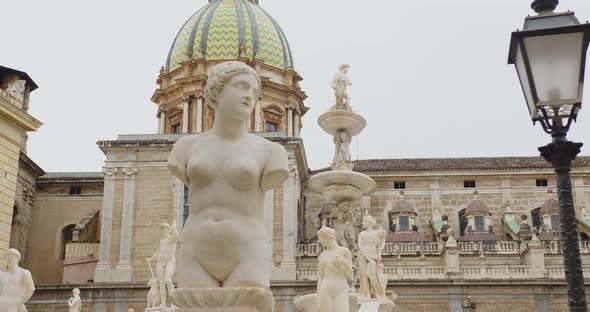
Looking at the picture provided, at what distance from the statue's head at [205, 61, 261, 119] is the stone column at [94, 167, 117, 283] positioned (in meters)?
28.6

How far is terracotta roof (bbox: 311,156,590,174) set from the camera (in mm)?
40062

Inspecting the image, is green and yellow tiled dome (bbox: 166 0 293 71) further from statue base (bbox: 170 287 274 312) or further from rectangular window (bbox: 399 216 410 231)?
statue base (bbox: 170 287 274 312)

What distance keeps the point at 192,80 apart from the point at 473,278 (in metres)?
17.2

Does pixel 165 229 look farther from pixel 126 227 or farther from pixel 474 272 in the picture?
pixel 474 272

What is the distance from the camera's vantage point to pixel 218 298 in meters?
4.37

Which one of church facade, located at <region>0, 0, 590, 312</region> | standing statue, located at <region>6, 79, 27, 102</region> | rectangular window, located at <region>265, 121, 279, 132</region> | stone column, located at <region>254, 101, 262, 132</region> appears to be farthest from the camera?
rectangular window, located at <region>265, 121, 279, 132</region>

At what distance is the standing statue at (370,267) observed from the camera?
13.8 m

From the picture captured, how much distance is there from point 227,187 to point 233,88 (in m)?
0.65

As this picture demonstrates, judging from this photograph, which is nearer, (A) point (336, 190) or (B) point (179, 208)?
(A) point (336, 190)

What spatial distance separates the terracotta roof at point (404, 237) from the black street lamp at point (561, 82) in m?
30.4

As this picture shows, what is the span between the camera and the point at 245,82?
15.6ft

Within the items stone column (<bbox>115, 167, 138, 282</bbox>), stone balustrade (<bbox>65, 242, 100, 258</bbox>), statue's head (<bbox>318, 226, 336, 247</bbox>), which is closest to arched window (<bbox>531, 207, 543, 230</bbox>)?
stone column (<bbox>115, 167, 138, 282</bbox>)

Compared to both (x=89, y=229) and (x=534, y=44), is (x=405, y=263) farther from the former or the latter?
(x=534, y=44)

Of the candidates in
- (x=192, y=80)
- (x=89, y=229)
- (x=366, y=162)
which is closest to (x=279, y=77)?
(x=192, y=80)
